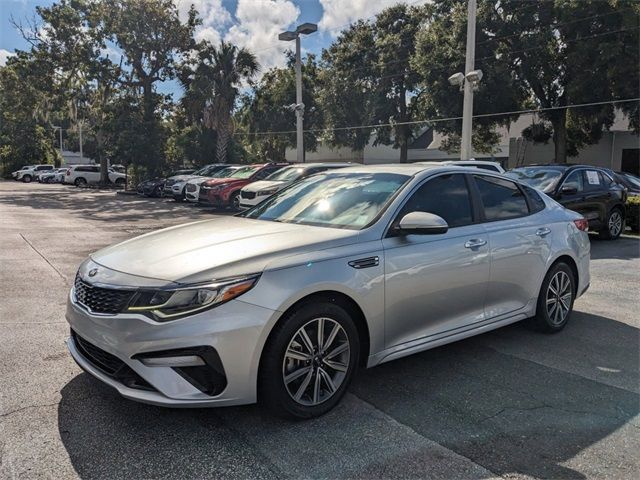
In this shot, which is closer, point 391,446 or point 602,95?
point 391,446

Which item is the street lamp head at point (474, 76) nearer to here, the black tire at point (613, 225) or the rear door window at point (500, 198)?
the black tire at point (613, 225)

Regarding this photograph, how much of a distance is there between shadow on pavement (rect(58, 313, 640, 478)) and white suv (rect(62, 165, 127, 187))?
4049cm

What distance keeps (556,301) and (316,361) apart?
301 cm

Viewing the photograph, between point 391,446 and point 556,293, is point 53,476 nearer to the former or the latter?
point 391,446

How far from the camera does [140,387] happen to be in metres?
3.05

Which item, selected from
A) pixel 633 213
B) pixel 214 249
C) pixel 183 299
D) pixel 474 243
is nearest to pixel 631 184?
pixel 633 213

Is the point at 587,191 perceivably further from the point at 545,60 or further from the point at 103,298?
the point at 545,60

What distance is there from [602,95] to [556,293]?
22008mm

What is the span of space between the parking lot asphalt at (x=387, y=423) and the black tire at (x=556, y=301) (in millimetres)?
119

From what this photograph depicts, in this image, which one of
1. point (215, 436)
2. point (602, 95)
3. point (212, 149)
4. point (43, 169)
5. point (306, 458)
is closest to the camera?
point (306, 458)

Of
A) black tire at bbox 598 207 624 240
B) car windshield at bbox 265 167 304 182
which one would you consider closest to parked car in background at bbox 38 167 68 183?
car windshield at bbox 265 167 304 182

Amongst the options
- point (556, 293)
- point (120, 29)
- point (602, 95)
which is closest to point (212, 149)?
point (120, 29)

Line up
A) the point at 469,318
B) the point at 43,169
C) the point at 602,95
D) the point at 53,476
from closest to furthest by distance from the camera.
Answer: the point at 53,476
the point at 469,318
the point at 602,95
the point at 43,169

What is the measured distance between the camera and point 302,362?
3363mm
